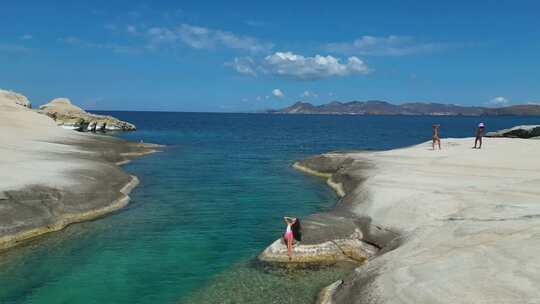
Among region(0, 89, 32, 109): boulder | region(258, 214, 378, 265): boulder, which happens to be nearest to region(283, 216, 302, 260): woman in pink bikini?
region(258, 214, 378, 265): boulder

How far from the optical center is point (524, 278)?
15188 mm

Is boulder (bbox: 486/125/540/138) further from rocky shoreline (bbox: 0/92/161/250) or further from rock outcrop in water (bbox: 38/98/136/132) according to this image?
rock outcrop in water (bbox: 38/98/136/132)

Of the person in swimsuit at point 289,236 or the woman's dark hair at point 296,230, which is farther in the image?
the woman's dark hair at point 296,230

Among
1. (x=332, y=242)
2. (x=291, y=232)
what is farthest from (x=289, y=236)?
(x=332, y=242)

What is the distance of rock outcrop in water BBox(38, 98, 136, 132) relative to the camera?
126562 millimetres

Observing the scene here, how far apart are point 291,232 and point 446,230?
7.65 meters

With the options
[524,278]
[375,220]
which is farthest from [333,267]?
[524,278]

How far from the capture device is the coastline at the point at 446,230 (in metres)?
16.0

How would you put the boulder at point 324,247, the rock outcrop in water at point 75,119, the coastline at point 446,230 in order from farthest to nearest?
1. the rock outcrop in water at point 75,119
2. the boulder at point 324,247
3. the coastline at point 446,230

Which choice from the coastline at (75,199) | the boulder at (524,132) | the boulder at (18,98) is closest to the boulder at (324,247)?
the coastline at (75,199)

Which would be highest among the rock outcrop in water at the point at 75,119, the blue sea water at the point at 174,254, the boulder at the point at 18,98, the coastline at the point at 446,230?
the boulder at the point at 18,98

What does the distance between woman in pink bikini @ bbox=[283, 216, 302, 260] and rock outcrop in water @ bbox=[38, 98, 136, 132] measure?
110 meters

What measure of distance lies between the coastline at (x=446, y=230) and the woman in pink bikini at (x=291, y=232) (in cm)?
372

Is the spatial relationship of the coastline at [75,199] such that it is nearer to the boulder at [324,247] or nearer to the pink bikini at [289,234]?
the boulder at [324,247]
